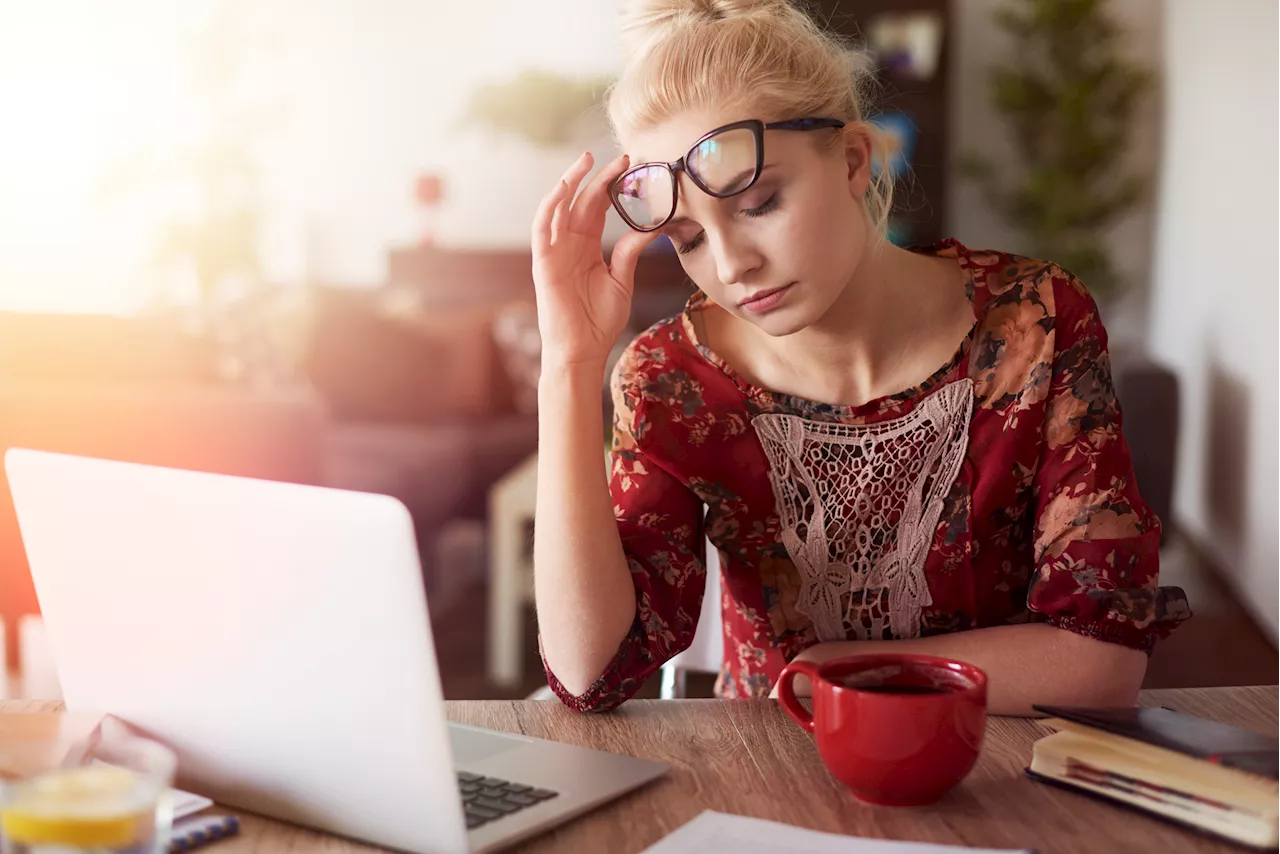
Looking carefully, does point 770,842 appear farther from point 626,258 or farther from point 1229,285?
point 1229,285

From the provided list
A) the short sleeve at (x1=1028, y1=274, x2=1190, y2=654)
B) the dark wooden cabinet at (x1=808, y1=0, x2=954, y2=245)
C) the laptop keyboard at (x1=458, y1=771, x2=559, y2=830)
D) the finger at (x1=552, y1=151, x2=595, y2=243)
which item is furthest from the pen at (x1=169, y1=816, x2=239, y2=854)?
the dark wooden cabinet at (x1=808, y1=0, x2=954, y2=245)

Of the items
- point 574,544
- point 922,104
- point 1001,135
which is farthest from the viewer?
point 1001,135

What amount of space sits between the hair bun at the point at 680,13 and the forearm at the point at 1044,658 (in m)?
0.57

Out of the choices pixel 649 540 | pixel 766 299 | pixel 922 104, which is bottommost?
pixel 649 540

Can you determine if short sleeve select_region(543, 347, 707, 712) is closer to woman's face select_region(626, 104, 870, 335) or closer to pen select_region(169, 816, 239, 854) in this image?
woman's face select_region(626, 104, 870, 335)

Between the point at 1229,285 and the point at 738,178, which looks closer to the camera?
the point at 738,178

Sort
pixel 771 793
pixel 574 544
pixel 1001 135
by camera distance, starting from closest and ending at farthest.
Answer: pixel 771 793, pixel 574 544, pixel 1001 135

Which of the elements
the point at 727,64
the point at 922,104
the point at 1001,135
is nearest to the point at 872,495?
the point at 727,64

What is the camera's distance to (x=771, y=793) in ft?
2.62

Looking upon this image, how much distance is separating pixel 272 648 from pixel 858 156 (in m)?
0.74

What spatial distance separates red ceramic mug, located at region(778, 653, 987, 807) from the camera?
2.43ft

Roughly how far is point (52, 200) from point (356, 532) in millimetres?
5344

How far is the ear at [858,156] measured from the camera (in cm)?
117

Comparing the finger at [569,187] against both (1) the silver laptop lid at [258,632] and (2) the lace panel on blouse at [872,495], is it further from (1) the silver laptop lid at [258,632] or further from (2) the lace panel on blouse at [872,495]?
(1) the silver laptop lid at [258,632]
